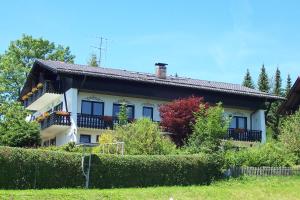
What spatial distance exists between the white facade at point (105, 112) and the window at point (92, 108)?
21cm

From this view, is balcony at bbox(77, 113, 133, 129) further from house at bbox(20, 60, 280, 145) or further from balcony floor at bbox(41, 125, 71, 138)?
balcony floor at bbox(41, 125, 71, 138)

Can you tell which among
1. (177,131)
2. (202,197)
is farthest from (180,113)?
(202,197)

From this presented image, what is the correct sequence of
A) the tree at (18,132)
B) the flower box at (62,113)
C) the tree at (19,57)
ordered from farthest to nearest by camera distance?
the tree at (19,57) < the flower box at (62,113) < the tree at (18,132)

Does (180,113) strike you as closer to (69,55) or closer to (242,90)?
(242,90)

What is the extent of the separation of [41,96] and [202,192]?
23434mm

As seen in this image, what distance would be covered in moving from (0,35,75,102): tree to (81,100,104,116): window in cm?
2171

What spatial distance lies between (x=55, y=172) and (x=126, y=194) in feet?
9.38

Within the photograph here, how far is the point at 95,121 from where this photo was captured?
4034 centimetres

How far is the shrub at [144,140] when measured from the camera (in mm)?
28688

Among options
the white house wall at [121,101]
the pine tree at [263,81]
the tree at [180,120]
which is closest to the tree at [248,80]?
the pine tree at [263,81]

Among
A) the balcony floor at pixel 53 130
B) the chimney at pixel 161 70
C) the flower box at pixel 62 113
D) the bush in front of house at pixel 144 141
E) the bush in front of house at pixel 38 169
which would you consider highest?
the chimney at pixel 161 70

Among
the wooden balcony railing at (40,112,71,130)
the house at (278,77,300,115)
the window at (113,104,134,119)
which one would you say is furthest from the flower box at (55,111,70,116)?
the house at (278,77,300,115)

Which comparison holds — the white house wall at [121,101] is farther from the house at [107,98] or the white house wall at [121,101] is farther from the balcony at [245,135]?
the balcony at [245,135]

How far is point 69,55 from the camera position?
6450 cm
